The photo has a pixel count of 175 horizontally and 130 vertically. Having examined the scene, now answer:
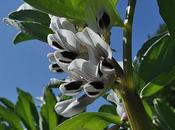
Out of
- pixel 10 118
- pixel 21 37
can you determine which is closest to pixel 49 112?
pixel 10 118

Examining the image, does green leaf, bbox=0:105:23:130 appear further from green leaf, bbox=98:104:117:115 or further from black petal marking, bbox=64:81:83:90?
black petal marking, bbox=64:81:83:90

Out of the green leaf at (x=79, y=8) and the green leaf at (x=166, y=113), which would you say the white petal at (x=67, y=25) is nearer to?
the green leaf at (x=79, y=8)

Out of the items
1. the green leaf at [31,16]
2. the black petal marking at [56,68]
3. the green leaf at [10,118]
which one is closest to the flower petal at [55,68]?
the black petal marking at [56,68]

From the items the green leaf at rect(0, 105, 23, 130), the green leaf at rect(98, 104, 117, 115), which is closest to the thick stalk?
the green leaf at rect(98, 104, 117, 115)

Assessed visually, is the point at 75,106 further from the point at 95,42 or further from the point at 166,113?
the point at 166,113

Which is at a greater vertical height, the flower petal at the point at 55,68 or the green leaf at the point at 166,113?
the flower petal at the point at 55,68

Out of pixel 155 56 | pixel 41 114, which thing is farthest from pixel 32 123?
pixel 155 56

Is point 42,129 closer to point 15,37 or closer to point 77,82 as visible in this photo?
point 15,37
